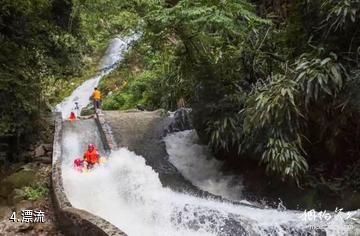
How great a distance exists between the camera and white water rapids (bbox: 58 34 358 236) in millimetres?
8312

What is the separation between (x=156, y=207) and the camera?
958 centimetres

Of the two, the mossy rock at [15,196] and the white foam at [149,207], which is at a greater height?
the white foam at [149,207]

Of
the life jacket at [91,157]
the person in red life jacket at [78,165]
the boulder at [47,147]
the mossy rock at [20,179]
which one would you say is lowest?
the mossy rock at [20,179]

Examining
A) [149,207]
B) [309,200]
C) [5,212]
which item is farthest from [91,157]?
[309,200]

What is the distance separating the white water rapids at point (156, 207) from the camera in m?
8.31

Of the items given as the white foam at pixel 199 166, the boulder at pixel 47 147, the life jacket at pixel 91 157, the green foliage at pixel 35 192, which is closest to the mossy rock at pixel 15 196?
the green foliage at pixel 35 192

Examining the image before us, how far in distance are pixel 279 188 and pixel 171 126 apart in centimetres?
631

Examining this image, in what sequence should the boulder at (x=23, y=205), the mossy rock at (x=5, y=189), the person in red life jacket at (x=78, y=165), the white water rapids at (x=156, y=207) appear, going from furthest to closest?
the person in red life jacket at (x=78, y=165), the mossy rock at (x=5, y=189), the boulder at (x=23, y=205), the white water rapids at (x=156, y=207)

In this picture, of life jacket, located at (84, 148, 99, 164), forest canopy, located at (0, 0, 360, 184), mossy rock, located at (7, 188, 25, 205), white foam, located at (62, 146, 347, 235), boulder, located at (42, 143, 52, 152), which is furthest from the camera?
boulder, located at (42, 143, 52, 152)

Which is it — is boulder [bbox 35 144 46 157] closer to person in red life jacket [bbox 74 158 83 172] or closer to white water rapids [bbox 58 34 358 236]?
white water rapids [bbox 58 34 358 236]

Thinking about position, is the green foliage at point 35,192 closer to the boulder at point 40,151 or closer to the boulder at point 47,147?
the boulder at point 40,151

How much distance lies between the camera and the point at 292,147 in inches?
341

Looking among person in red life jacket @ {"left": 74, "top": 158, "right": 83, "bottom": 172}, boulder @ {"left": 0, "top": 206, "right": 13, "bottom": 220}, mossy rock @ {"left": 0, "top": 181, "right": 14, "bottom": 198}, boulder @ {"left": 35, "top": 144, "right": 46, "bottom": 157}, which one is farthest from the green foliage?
boulder @ {"left": 35, "top": 144, "right": 46, "bottom": 157}

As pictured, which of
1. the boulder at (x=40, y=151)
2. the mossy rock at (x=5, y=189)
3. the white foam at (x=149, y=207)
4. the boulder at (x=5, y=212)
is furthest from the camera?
the boulder at (x=40, y=151)
